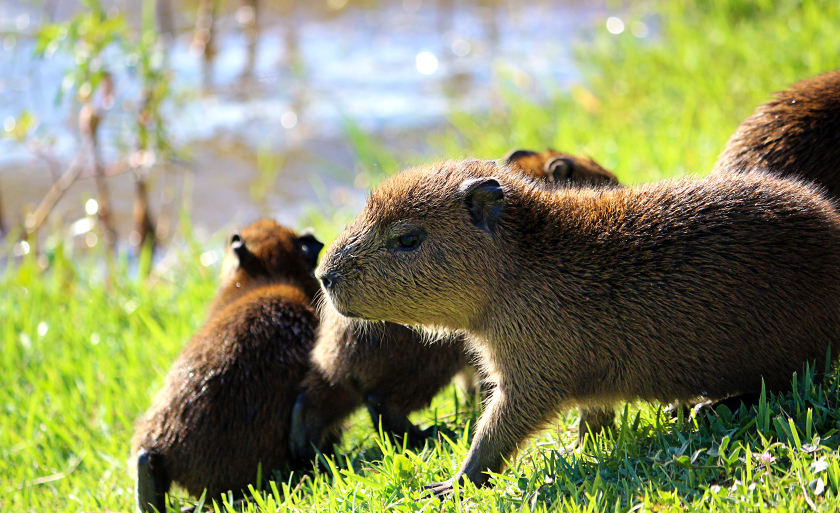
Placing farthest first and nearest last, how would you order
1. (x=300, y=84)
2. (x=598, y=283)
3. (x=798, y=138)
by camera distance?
(x=300, y=84) < (x=798, y=138) < (x=598, y=283)

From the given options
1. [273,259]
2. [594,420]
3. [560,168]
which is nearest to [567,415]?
[594,420]

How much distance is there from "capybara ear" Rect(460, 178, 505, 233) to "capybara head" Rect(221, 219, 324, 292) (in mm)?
1478

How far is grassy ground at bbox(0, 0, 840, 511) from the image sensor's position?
9.89 ft

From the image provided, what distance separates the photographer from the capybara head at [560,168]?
178 inches

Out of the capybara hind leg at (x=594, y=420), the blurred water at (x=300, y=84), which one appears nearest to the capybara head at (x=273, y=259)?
the capybara hind leg at (x=594, y=420)

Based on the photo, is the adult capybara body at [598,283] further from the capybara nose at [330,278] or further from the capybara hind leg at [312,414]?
the capybara hind leg at [312,414]

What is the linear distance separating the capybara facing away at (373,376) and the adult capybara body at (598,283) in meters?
0.55

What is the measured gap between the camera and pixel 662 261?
332cm

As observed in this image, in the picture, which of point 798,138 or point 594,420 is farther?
point 798,138

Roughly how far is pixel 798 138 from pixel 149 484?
3151 mm

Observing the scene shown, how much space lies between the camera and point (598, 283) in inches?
133

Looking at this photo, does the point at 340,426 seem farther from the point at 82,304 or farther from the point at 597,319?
the point at 82,304

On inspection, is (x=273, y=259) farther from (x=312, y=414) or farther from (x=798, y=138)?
(x=798, y=138)

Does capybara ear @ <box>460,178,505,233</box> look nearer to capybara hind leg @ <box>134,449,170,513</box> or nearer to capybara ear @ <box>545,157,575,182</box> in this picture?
capybara ear @ <box>545,157,575,182</box>
